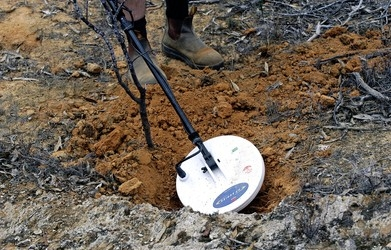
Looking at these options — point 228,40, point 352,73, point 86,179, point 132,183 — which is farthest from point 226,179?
point 228,40

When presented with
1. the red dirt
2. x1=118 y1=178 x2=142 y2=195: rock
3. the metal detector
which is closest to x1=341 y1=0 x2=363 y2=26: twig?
the red dirt

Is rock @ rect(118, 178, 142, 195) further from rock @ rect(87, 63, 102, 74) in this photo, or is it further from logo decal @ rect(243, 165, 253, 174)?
rock @ rect(87, 63, 102, 74)

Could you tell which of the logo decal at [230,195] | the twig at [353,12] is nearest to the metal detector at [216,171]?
the logo decal at [230,195]

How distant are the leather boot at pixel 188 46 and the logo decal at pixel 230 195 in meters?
1.23

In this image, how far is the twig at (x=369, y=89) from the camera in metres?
3.45

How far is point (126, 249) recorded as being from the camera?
279cm

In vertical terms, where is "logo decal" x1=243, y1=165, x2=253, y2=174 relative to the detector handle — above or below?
below

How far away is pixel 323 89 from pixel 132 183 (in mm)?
1116

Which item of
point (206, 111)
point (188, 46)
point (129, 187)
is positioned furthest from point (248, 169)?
point (188, 46)

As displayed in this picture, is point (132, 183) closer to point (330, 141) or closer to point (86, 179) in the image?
point (86, 179)

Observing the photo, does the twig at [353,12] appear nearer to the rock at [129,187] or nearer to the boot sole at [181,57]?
the boot sole at [181,57]

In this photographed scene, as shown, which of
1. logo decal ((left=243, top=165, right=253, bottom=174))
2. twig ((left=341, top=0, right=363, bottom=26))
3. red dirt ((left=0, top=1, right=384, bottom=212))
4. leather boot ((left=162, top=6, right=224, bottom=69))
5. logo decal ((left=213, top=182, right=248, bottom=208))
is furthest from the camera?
twig ((left=341, top=0, right=363, bottom=26))

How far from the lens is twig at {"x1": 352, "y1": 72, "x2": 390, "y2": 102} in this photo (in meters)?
3.45

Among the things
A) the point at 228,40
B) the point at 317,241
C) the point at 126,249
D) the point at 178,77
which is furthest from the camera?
the point at 228,40
